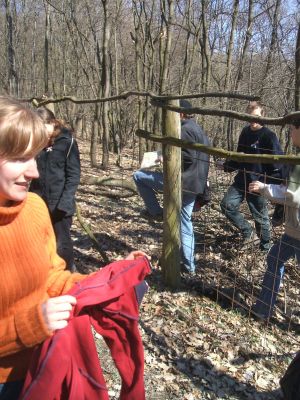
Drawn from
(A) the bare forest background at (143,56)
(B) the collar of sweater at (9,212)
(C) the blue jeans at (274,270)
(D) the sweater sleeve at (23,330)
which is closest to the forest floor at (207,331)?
Result: (C) the blue jeans at (274,270)

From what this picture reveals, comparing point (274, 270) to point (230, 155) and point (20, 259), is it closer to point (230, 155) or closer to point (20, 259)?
point (230, 155)

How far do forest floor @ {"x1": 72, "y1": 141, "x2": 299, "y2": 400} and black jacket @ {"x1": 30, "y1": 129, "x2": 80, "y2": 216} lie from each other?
1.19 m

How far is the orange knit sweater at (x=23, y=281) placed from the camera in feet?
4.76

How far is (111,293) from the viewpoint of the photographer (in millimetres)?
1646

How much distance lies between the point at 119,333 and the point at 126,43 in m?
22.1

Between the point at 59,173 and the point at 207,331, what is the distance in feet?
6.99

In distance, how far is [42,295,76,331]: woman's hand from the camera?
55.9 inches

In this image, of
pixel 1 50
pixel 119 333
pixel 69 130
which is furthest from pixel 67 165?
pixel 1 50

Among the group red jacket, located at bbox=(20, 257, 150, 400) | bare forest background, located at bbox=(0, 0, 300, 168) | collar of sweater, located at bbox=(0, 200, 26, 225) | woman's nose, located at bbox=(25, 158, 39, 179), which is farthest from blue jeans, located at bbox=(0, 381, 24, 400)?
bare forest background, located at bbox=(0, 0, 300, 168)

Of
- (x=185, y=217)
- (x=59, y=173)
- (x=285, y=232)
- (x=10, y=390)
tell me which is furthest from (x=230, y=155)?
(x=10, y=390)

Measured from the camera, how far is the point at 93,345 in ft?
5.21

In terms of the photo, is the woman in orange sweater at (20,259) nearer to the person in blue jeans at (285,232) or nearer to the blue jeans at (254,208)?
the person in blue jeans at (285,232)

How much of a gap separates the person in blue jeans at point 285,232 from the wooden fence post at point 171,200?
2.58 feet

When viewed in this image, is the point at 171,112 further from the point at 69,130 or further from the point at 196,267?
the point at 196,267
